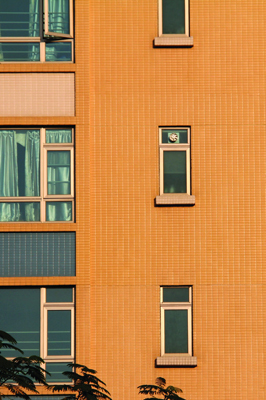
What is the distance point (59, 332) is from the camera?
1415cm

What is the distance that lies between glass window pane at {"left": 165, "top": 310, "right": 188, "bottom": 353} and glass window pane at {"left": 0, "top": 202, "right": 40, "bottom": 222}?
3639 mm

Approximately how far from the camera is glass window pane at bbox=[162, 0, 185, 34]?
1517cm

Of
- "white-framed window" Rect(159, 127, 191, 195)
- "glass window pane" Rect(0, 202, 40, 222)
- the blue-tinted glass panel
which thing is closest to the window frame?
"white-framed window" Rect(159, 127, 191, 195)

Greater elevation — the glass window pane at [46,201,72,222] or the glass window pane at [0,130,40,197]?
the glass window pane at [0,130,40,197]

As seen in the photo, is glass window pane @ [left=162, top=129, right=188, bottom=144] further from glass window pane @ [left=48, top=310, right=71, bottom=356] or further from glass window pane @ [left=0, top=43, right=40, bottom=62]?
glass window pane @ [left=48, top=310, right=71, bottom=356]

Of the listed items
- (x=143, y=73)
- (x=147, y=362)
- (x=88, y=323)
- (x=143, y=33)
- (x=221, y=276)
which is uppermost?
(x=143, y=33)

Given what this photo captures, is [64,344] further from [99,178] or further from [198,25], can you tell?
[198,25]

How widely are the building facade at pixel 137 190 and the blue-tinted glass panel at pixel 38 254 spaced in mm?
30

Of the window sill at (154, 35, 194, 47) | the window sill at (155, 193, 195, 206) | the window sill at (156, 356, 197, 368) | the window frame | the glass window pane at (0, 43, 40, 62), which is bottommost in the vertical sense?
the window sill at (156, 356, 197, 368)

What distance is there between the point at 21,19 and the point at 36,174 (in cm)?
358

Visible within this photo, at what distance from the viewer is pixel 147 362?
46.5 ft


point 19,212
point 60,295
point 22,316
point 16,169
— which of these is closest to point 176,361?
point 60,295

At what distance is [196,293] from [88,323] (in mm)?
2423

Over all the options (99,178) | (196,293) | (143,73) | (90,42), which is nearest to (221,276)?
(196,293)
